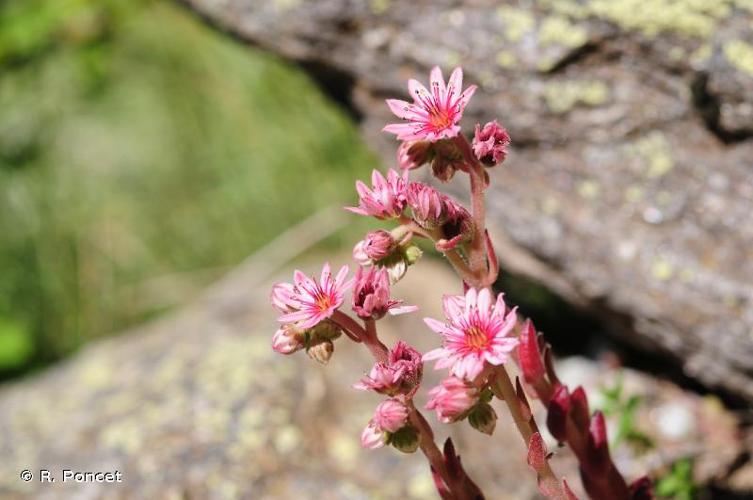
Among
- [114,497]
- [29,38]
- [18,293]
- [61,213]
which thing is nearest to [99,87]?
[29,38]

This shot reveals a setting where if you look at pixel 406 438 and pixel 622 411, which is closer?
pixel 406 438

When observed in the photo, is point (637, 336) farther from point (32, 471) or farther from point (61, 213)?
point (61, 213)

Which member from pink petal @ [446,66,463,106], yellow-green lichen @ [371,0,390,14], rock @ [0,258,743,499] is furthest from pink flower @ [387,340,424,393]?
yellow-green lichen @ [371,0,390,14]

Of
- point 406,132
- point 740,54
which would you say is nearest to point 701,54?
point 740,54

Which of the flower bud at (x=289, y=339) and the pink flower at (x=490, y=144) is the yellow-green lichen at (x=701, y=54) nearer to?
the pink flower at (x=490, y=144)

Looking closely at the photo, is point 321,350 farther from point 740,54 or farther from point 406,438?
point 740,54

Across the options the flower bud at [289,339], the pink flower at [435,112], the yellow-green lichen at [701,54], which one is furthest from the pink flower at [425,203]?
the yellow-green lichen at [701,54]

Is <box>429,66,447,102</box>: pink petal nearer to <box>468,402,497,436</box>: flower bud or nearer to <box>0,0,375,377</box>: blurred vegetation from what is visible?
<box>468,402,497,436</box>: flower bud
